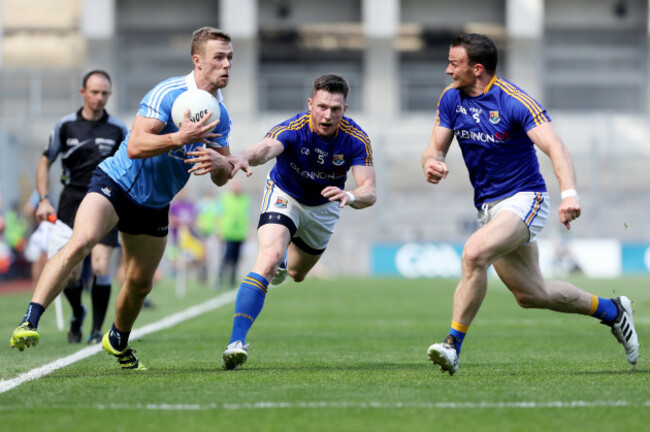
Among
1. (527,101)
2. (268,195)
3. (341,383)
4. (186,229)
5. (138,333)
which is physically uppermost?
(527,101)

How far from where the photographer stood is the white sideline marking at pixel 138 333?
663cm

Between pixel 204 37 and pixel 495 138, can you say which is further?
pixel 495 138

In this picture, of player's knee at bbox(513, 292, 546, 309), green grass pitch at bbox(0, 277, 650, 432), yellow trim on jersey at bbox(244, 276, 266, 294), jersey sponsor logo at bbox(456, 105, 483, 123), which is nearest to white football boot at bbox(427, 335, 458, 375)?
green grass pitch at bbox(0, 277, 650, 432)

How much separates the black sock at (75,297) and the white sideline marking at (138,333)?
71 centimetres

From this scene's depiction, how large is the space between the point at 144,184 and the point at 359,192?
1549mm

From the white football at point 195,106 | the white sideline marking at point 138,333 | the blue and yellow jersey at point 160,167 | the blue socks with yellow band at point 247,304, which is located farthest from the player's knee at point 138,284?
the white football at point 195,106

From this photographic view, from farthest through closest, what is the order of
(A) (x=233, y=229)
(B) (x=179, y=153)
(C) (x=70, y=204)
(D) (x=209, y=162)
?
(A) (x=233, y=229) → (C) (x=70, y=204) → (B) (x=179, y=153) → (D) (x=209, y=162)

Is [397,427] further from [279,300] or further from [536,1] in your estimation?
[536,1]

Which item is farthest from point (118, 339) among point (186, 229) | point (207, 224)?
point (186, 229)

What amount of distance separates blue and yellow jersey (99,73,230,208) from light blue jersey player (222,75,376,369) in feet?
1.29

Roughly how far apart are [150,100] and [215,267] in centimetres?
2231

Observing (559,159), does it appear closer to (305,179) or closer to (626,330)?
(626,330)

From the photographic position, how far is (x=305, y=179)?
8.18m

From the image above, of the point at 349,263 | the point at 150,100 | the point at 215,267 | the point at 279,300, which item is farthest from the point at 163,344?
the point at 349,263
